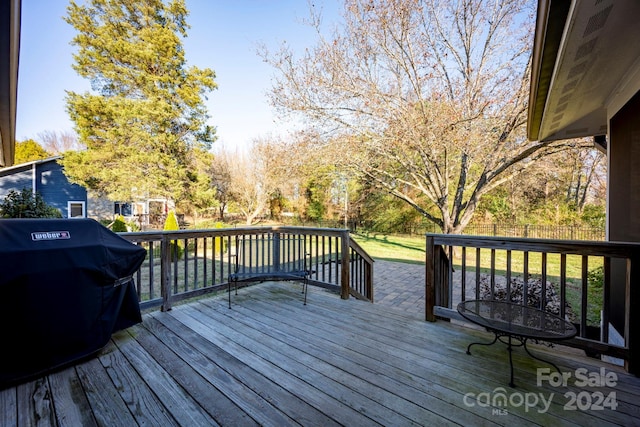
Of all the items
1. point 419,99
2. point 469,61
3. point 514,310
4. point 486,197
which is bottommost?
point 514,310

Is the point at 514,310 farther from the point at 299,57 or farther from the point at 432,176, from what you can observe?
the point at 299,57

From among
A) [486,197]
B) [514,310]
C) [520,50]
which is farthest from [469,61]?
[486,197]

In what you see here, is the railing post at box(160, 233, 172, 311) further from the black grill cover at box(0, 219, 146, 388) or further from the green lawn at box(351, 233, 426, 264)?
the green lawn at box(351, 233, 426, 264)

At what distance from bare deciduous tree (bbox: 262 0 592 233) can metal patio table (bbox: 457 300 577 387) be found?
5.63m

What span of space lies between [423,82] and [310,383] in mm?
7932

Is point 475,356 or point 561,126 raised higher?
point 561,126

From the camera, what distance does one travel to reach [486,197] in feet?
49.4

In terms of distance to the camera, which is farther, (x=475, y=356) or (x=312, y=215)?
(x=312, y=215)

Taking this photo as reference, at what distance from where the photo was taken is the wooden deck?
162 centimetres

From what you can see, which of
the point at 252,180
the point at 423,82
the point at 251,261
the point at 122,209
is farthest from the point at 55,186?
the point at 423,82

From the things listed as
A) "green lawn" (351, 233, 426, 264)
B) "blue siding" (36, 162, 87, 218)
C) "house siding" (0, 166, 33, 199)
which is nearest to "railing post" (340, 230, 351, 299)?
"green lawn" (351, 233, 426, 264)

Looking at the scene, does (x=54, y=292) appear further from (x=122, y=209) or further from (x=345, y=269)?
(x=122, y=209)

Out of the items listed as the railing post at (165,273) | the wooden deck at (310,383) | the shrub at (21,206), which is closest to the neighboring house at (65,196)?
the shrub at (21,206)

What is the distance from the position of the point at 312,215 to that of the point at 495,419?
19.0m
